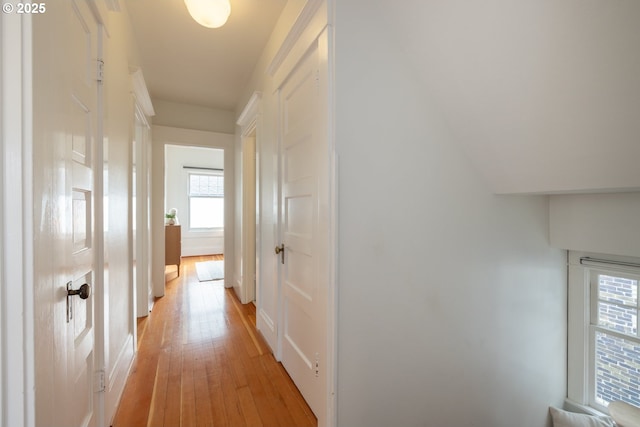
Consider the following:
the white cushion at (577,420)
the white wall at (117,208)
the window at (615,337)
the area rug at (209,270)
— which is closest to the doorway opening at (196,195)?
the area rug at (209,270)

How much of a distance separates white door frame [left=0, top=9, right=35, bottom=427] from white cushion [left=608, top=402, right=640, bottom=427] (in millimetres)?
1838

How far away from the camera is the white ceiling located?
1.95 meters

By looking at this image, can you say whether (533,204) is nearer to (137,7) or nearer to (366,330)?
(366,330)

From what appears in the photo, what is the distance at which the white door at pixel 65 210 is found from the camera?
26.0 inches

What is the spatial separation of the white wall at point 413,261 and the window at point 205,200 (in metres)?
6.10

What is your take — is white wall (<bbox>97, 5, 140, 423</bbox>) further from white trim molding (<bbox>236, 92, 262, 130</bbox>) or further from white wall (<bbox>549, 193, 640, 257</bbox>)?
white wall (<bbox>549, 193, 640, 257</bbox>)

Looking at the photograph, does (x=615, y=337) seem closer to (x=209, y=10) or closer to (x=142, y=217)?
(x=209, y=10)

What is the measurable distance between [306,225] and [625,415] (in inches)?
62.3

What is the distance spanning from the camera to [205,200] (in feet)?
21.6

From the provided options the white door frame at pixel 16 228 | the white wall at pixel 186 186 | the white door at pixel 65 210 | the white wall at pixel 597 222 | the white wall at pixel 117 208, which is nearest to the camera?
the white door frame at pixel 16 228

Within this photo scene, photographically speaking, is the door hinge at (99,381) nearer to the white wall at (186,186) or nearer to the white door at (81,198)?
the white door at (81,198)

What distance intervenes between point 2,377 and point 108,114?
1418mm

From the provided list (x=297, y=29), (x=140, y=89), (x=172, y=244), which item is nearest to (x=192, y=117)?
(x=140, y=89)

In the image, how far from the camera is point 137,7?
190 centimetres
